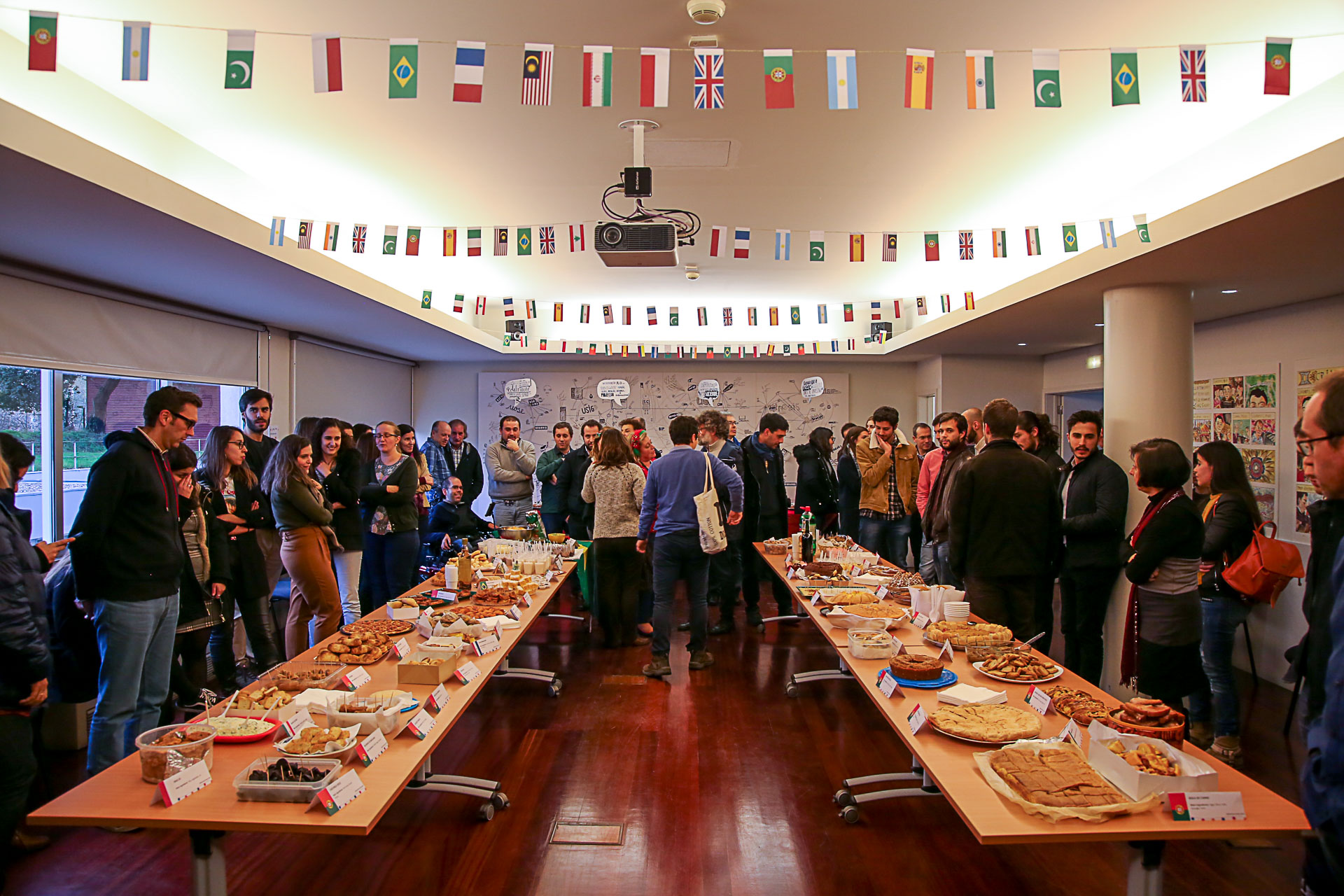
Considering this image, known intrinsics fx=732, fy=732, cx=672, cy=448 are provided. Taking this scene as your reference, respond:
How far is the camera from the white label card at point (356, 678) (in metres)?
2.43

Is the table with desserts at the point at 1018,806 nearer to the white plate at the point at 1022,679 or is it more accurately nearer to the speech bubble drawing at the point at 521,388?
the white plate at the point at 1022,679

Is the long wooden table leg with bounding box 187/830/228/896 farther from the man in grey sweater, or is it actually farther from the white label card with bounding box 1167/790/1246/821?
the man in grey sweater

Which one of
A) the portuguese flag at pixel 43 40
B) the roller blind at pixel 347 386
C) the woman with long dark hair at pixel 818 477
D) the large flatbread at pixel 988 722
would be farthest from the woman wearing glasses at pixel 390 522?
the large flatbread at pixel 988 722

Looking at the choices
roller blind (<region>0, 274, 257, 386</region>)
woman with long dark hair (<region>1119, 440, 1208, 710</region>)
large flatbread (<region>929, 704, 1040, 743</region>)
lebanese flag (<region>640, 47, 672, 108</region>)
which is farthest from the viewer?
roller blind (<region>0, 274, 257, 386</region>)

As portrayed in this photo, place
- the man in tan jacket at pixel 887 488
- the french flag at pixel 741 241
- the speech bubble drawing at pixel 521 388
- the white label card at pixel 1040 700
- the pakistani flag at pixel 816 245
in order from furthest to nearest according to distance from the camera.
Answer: the speech bubble drawing at pixel 521 388 < the man in tan jacket at pixel 887 488 < the french flag at pixel 741 241 < the pakistani flag at pixel 816 245 < the white label card at pixel 1040 700

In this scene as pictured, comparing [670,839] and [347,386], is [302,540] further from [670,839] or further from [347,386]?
[347,386]

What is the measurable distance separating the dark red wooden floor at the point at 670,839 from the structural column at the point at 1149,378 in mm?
848

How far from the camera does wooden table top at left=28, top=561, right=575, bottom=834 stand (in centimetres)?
163

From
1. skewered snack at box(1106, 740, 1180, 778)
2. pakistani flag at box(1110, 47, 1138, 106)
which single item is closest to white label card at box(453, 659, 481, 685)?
skewered snack at box(1106, 740, 1180, 778)

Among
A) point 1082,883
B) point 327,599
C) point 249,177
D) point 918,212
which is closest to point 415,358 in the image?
point 249,177

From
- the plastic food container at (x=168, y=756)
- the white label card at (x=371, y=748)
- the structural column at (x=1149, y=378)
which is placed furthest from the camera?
the structural column at (x=1149, y=378)

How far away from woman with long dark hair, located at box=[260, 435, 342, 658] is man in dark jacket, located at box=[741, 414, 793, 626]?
9.67 feet

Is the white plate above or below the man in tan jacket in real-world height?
below

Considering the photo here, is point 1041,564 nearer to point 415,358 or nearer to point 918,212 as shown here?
point 918,212
